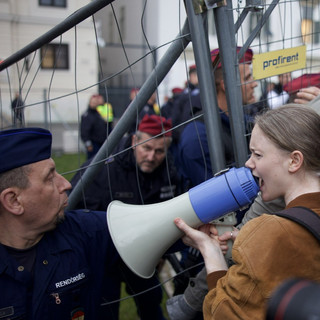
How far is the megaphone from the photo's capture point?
1.45 meters

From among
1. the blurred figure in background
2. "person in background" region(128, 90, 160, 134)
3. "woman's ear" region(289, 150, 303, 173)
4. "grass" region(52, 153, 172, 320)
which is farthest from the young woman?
"person in background" region(128, 90, 160, 134)

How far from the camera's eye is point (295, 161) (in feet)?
4.40

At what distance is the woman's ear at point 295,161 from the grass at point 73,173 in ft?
3.28

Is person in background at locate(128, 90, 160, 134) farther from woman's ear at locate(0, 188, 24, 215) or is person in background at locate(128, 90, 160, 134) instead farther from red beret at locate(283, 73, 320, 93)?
woman's ear at locate(0, 188, 24, 215)

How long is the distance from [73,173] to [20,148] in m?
5.67

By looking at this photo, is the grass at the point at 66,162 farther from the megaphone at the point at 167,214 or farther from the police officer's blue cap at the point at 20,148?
the megaphone at the point at 167,214

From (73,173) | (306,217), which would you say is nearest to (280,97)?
(306,217)

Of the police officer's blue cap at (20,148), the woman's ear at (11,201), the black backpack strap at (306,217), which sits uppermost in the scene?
the police officer's blue cap at (20,148)

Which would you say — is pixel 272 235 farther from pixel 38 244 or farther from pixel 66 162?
pixel 66 162

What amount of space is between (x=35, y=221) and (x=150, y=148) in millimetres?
1619

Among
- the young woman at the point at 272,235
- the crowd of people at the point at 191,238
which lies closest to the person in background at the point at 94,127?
the crowd of people at the point at 191,238

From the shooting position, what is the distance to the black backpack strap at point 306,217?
3.86ft

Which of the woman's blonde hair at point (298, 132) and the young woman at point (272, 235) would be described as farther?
the woman's blonde hair at point (298, 132)

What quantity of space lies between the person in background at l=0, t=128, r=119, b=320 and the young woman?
0.48m
